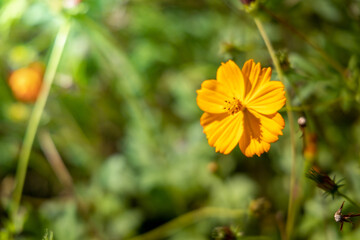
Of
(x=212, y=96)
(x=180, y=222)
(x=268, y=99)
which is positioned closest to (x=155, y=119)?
(x=180, y=222)

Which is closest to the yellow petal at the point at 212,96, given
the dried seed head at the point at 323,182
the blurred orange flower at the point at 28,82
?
the dried seed head at the point at 323,182

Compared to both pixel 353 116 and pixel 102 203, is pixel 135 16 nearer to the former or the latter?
pixel 102 203

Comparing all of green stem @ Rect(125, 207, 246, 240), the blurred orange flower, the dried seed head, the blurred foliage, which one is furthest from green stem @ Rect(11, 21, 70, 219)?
the dried seed head

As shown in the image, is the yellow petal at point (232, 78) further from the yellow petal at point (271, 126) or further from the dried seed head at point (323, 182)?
the dried seed head at point (323, 182)

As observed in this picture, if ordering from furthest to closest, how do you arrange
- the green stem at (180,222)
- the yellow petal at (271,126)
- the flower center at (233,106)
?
the green stem at (180,222) < the flower center at (233,106) < the yellow petal at (271,126)

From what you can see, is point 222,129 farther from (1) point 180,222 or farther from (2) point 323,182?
(1) point 180,222

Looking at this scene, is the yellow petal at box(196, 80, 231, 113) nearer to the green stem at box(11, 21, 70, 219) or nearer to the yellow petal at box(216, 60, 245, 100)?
the yellow petal at box(216, 60, 245, 100)
